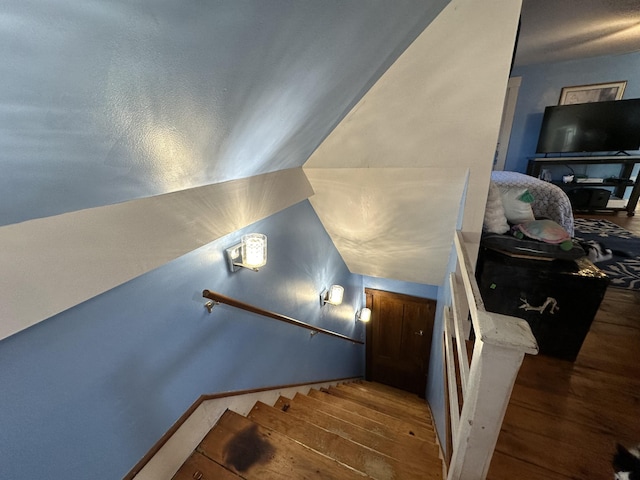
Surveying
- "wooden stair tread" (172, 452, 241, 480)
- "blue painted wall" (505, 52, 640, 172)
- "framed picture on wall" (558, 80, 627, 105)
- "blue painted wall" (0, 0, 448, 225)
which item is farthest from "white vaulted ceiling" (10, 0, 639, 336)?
"framed picture on wall" (558, 80, 627, 105)

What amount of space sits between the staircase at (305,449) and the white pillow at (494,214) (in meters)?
1.48

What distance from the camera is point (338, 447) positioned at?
4.97 feet

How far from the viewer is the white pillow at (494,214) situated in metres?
1.91

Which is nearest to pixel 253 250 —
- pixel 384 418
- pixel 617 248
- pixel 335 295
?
pixel 335 295

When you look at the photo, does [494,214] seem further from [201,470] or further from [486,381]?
[201,470]

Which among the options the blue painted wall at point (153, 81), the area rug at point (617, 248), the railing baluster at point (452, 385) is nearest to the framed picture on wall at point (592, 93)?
the area rug at point (617, 248)

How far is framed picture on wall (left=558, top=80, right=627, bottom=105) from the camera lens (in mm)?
4289

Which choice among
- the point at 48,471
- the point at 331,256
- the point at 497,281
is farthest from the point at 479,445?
the point at 331,256

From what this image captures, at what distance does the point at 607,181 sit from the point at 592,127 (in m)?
0.88

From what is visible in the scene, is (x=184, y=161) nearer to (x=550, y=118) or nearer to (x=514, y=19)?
(x=514, y=19)

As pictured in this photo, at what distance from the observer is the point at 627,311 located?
207 centimetres

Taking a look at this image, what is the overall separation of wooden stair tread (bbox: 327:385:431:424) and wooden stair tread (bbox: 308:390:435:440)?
0.25 m

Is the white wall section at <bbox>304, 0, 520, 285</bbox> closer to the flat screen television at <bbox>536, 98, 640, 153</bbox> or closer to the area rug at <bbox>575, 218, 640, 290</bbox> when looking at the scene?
the area rug at <bbox>575, 218, 640, 290</bbox>

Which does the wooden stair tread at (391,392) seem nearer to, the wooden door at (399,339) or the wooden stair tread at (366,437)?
the wooden door at (399,339)
